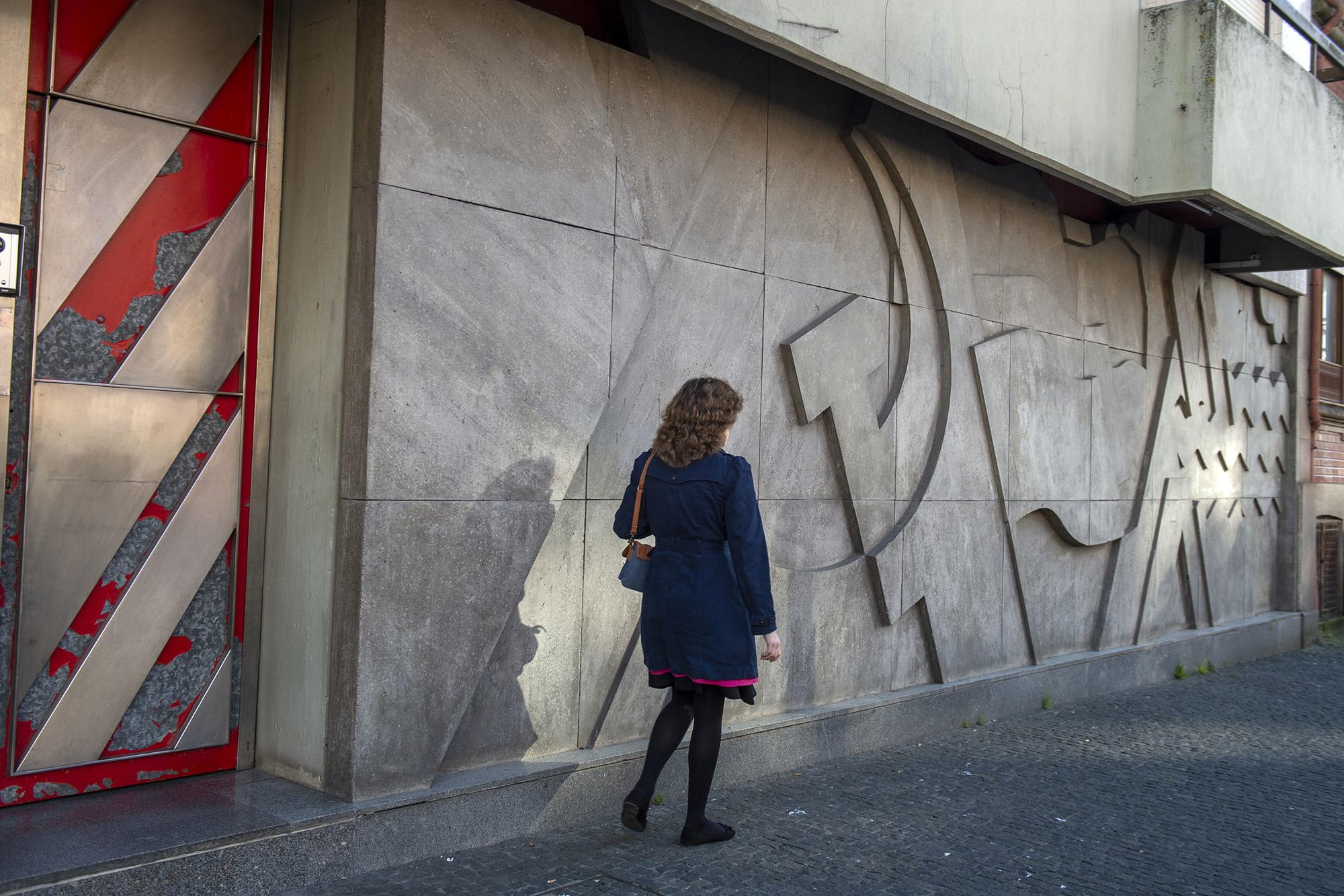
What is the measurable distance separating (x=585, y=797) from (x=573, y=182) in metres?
2.75

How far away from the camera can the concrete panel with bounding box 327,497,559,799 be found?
177 inches

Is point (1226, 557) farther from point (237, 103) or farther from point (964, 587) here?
point (237, 103)

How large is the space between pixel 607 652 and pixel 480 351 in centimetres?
164

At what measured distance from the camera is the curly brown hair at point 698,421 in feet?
15.4

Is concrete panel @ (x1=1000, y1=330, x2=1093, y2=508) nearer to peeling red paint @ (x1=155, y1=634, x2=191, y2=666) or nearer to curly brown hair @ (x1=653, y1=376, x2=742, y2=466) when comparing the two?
curly brown hair @ (x1=653, y1=376, x2=742, y2=466)

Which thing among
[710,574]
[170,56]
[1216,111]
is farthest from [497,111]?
[1216,111]

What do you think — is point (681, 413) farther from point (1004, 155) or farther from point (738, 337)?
point (1004, 155)

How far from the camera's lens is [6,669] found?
13.7 feet

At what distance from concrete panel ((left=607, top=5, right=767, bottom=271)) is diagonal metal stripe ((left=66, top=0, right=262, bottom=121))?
170cm

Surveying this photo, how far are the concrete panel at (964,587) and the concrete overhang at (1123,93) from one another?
7.86 ft

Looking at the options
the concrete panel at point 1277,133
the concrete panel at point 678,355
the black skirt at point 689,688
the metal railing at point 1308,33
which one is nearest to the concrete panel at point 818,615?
the concrete panel at point 678,355

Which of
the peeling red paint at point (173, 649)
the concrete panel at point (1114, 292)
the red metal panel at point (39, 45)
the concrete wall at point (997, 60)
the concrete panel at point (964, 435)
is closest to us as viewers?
the red metal panel at point (39, 45)

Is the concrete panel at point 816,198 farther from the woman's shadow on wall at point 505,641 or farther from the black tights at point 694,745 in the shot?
the black tights at point 694,745

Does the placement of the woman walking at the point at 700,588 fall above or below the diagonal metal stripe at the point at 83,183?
below
